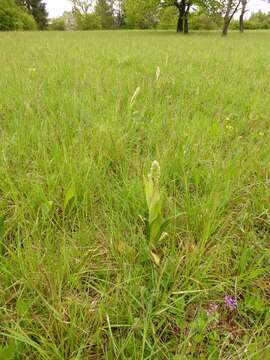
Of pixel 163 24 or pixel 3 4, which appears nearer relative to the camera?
pixel 3 4

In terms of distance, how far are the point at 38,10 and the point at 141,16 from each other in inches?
800

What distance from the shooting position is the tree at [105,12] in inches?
2338

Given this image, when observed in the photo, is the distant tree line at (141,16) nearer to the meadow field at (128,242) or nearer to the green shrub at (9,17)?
the green shrub at (9,17)

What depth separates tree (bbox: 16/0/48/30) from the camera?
4461 centimetres

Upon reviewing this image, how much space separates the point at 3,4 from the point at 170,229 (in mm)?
38689

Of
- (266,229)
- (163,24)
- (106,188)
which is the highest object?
(163,24)

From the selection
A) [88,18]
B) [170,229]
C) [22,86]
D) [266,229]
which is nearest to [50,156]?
[170,229]

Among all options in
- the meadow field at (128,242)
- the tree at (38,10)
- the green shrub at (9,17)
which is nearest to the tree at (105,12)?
the tree at (38,10)

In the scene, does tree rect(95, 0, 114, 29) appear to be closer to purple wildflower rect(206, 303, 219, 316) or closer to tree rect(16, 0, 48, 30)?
tree rect(16, 0, 48, 30)

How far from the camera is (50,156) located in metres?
1.66

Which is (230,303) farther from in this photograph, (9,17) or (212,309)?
(9,17)

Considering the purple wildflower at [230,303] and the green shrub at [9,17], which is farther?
the green shrub at [9,17]

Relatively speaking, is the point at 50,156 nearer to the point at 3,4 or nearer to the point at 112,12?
the point at 3,4

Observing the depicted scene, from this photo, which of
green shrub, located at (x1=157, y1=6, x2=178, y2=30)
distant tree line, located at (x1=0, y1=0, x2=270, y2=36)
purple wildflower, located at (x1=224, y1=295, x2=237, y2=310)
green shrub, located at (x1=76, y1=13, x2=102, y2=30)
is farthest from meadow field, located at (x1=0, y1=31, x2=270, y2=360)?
green shrub, located at (x1=76, y1=13, x2=102, y2=30)
